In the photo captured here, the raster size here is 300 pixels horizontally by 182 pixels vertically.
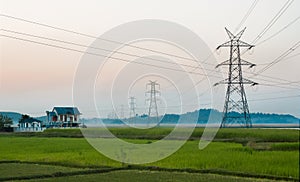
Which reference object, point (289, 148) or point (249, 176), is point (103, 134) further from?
point (249, 176)

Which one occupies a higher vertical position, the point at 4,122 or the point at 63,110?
the point at 63,110

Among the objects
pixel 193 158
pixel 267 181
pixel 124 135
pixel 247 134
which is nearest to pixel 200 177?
pixel 267 181

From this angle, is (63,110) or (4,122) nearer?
(4,122)

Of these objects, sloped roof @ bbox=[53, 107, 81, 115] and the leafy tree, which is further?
sloped roof @ bbox=[53, 107, 81, 115]

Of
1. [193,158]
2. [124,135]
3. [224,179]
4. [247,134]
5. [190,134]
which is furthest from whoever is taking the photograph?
[124,135]

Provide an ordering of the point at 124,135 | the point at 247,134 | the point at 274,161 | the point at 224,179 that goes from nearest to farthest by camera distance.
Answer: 1. the point at 224,179
2. the point at 274,161
3. the point at 247,134
4. the point at 124,135

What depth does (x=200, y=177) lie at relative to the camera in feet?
42.1

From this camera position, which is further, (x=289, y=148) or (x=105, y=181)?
(x=289, y=148)

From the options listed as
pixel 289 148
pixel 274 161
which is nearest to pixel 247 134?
pixel 289 148

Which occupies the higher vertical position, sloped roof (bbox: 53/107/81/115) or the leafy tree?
sloped roof (bbox: 53/107/81/115)

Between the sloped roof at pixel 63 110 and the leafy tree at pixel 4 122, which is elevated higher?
the sloped roof at pixel 63 110

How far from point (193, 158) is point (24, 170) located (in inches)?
245

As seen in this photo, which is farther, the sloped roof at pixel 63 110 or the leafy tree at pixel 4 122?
the sloped roof at pixel 63 110

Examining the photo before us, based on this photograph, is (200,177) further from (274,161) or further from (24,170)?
(24,170)
